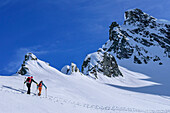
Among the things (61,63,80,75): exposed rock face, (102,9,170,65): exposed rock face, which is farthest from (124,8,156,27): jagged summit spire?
(61,63,80,75): exposed rock face

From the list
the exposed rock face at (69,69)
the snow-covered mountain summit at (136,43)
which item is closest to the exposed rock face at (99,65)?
the snow-covered mountain summit at (136,43)

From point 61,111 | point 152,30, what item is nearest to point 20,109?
point 61,111

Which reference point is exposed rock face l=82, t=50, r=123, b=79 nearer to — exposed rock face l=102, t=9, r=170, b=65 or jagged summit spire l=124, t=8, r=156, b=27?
exposed rock face l=102, t=9, r=170, b=65

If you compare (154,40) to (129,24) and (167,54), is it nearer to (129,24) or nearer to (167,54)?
(167,54)

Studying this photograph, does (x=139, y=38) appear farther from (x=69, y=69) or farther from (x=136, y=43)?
(x=69, y=69)

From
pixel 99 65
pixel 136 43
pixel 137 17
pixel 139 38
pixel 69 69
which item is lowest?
pixel 69 69

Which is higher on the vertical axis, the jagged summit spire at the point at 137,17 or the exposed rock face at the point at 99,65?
the jagged summit spire at the point at 137,17

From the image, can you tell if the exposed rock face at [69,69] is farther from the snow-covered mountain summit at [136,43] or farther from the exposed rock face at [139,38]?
the exposed rock face at [139,38]

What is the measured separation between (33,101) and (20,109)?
71.3 inches

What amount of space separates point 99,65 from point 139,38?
4940 centimetres

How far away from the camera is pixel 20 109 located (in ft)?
33.0

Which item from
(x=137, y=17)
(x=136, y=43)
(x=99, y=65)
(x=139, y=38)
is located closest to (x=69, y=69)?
(x=99, y=65)

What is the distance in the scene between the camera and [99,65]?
2111 inches

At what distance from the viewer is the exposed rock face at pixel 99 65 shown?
49.8 m
